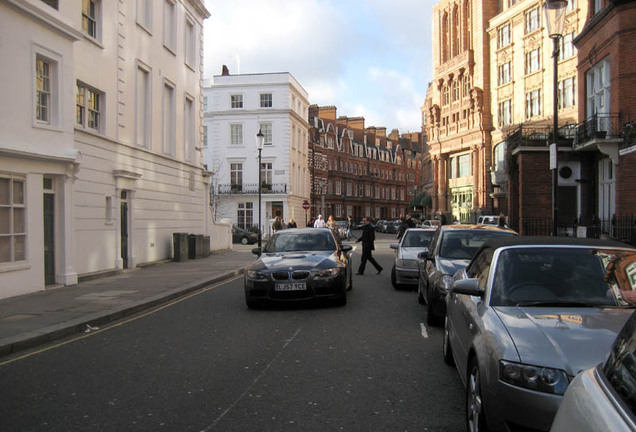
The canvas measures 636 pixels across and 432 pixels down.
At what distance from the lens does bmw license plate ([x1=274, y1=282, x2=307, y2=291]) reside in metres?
9.91

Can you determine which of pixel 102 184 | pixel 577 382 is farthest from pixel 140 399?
pixel 102 184

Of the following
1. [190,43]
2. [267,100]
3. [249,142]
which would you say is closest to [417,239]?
[190,43]

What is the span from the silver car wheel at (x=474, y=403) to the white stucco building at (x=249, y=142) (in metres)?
48.5

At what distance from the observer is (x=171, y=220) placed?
873 inches

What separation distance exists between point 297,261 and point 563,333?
279 inches

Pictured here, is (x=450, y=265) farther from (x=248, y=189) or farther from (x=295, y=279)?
(x=248, y=189)

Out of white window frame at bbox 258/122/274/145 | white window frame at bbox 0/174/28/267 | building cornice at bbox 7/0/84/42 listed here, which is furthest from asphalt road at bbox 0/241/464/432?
white window frame at bbox 258/122/274/145

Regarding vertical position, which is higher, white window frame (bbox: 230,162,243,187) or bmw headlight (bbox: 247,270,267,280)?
white window frame (bbox: 230,162,243,187)

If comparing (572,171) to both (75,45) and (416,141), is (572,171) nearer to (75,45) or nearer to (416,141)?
(75,45)

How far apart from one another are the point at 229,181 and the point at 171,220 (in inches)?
1261

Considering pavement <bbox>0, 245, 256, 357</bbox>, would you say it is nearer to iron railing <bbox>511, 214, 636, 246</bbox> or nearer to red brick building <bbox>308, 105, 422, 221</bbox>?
iron railing <bbox>511, 214, 636, 246</bbox>

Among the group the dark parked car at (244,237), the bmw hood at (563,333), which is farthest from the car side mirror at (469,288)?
the dark parked car at (244,237)

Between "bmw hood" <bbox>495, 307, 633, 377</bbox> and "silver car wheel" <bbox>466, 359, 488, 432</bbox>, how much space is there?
441 millimetres

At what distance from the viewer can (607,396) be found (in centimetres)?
200
